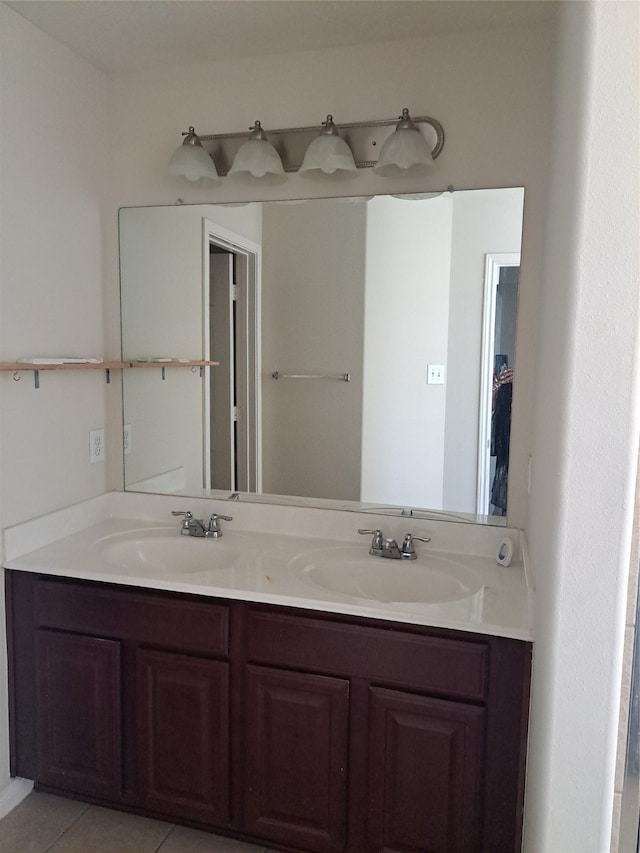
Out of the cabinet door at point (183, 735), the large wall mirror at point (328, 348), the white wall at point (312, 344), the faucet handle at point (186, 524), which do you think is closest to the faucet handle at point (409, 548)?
the large wall mirror at point (328, 348)

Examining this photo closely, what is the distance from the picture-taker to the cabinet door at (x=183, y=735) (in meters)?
1.73

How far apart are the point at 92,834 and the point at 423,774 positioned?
1048mm

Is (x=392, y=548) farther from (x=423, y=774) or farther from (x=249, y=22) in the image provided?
(x=249, y=22)

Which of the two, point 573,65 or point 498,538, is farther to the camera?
point 498,538

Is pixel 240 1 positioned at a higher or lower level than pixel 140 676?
higher

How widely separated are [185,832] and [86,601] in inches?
30.2

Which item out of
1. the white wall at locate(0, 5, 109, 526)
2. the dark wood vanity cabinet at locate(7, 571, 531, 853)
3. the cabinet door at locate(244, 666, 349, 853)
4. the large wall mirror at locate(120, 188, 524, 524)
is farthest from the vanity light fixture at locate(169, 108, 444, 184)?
the cabinet door at locate(244, 666, 349, 853)

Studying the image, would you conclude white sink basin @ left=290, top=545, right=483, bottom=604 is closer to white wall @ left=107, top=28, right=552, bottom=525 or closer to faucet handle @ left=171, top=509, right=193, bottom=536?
white wall @ left=107, top=28, right=552, bottom=525

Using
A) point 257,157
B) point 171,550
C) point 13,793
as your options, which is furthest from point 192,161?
point 13,793

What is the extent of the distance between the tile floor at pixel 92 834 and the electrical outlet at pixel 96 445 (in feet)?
3.69

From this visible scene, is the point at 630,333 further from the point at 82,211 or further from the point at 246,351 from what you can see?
the point at 82,211

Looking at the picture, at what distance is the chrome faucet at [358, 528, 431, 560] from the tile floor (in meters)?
0.91

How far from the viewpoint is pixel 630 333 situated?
3.12ft

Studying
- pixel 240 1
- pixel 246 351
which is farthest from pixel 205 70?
pixel 246 351
